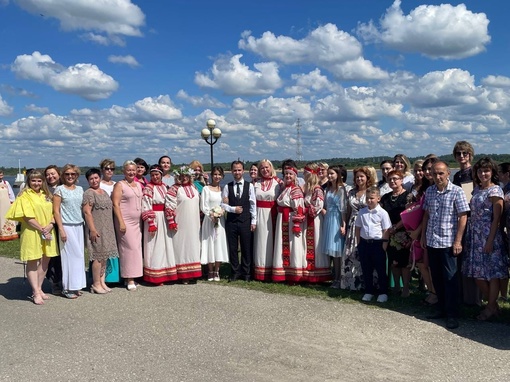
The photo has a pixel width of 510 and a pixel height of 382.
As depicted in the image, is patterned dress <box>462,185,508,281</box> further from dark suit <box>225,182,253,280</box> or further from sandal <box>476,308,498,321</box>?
dark suit <box>225,182,253,280</box>

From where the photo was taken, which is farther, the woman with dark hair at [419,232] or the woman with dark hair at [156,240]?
the woman with dark hair at [156,240]

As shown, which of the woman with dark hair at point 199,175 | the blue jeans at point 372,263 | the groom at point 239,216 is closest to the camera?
the blue jeans at point 372,263

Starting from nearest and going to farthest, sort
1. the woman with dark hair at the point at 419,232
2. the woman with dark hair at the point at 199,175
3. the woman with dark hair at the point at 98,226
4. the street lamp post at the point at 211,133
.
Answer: the woman with dark hair at the point at 419,232
the woman with dark hair at the point at 98,226
the woman with dark hair at the point at 199,175
the street lamp post at the point at 211,133

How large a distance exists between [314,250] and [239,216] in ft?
4.09

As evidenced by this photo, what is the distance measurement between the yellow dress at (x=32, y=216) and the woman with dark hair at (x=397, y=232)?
4.49 meters

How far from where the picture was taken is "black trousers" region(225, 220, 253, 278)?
728 centimetres

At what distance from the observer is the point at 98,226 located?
21.5 feet

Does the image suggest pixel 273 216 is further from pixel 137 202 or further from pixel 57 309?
pixel 57 309

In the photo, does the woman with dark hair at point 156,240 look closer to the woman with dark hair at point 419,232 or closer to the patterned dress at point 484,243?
the woman with dark hair at point 419,232

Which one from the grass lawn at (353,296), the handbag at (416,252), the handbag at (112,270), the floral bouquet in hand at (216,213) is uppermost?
the floral bouquet in hand at (216,213)

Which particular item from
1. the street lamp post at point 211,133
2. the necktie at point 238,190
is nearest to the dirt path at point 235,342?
the necktie at point 238,190

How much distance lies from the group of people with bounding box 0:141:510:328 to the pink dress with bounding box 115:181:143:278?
2 cm

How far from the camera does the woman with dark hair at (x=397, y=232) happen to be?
6004 mm

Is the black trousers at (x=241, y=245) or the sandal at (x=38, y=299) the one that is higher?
the black trousers at (x=241, y=245)
